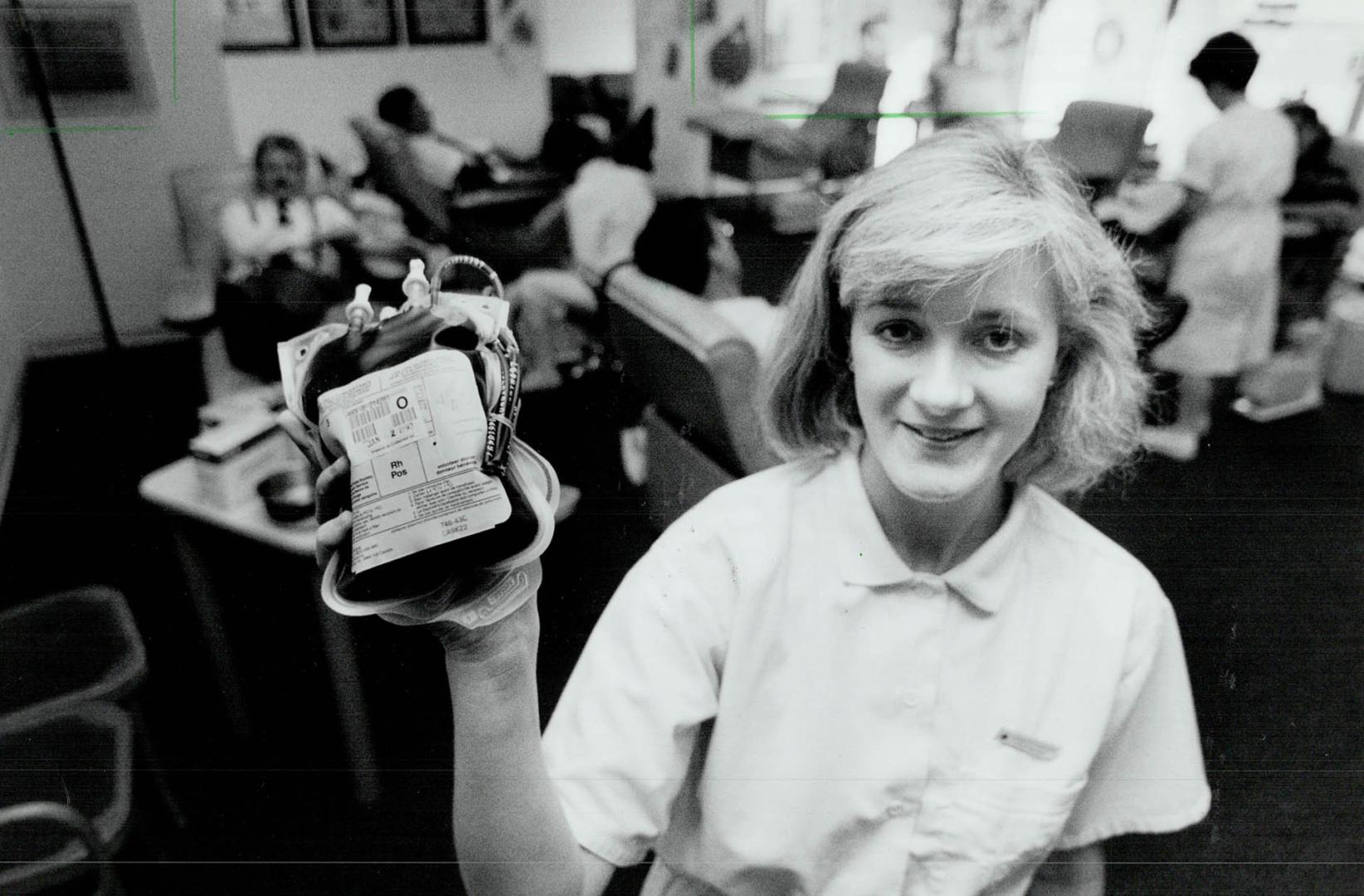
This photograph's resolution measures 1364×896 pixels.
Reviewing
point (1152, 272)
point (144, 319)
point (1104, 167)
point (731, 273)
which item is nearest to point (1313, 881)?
point (1152, 272)

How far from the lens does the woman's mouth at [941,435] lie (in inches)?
23.9

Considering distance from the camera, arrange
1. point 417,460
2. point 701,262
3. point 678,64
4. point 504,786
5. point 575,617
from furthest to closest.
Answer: point 701,262
point 575,617
point 678,64
point 504,786
point 417,460

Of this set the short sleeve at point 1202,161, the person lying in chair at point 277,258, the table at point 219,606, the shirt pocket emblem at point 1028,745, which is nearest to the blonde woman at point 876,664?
the shirt pocket emblem at point 1028,745

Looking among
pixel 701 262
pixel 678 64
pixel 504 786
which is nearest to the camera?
pixel 504 786

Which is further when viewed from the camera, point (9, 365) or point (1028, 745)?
point (1028, 745)

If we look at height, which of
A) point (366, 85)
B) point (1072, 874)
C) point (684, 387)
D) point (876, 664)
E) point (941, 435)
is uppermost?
point (366, 85)

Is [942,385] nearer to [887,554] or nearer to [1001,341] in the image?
[1001,341]

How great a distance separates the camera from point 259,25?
2.00ft

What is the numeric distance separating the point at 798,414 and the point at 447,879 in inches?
26.1

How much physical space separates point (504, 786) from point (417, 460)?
227mm

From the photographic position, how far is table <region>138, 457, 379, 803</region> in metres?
0.79

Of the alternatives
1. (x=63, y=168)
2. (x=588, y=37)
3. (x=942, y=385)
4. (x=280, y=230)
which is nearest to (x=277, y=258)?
(x=280, y=230)

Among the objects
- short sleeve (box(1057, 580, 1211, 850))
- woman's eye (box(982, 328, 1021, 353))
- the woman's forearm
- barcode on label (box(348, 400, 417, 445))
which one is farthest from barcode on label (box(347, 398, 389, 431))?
short sleeve (box(1057, 580, 1211, 850))

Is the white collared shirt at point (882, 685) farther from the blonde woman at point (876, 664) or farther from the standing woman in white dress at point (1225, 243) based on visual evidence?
the standing woman in white dress at point (1225, 243)
